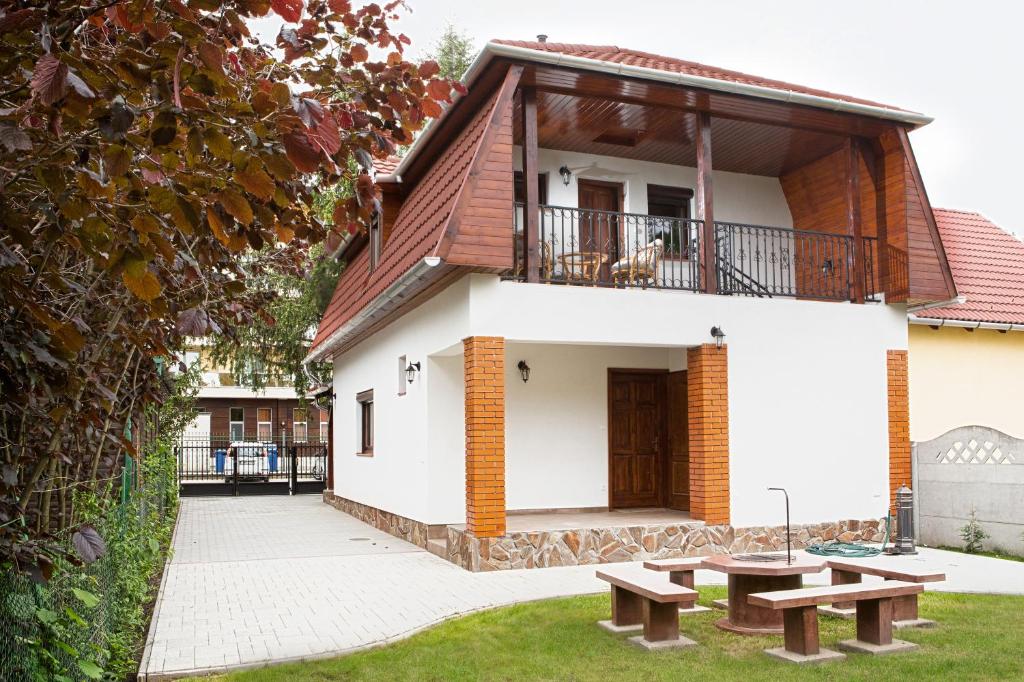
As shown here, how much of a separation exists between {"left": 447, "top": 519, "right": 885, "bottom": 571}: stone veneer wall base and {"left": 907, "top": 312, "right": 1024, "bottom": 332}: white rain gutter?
3.77m

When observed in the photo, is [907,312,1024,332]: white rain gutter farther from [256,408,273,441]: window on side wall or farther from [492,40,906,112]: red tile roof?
[256,408,273,441]: window on side wall

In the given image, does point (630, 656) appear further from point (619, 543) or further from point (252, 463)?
point (252, 463)

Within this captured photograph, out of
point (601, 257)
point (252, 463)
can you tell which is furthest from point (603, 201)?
point (252, 463)

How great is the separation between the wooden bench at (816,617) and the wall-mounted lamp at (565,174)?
7.93m

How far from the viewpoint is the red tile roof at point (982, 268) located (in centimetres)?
1427

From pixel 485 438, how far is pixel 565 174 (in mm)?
4756

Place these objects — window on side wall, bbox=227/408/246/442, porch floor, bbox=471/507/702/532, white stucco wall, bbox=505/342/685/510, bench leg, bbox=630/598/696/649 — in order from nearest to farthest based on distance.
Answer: bench leg, bbox=630/598/696/649
porch floor, bbox=471/507/702/532
white stucco wall, bbox=505/342/685/510
window on side wall, bbox=227/408/246/442

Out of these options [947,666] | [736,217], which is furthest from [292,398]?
[947,666]

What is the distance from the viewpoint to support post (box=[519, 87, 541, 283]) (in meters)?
10.4

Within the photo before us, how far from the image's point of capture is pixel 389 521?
14.2 meters

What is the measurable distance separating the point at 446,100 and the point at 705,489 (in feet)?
28.4

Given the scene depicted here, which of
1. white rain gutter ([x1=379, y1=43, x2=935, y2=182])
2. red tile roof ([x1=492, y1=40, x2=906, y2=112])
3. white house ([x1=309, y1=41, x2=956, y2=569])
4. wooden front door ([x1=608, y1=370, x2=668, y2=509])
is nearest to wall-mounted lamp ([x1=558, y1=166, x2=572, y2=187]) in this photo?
white house ([x1=309, y1=41, x2=956, y2=569])

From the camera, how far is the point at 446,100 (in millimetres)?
3352

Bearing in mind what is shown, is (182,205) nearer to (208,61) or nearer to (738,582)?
(208,61)
